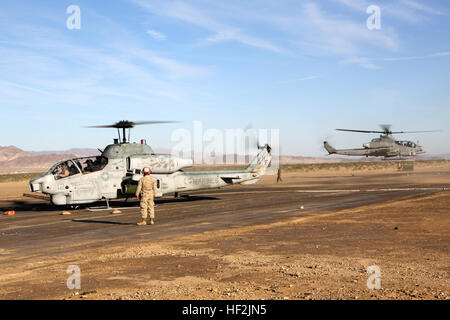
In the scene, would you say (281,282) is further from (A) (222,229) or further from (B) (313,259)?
(A) (222,229)

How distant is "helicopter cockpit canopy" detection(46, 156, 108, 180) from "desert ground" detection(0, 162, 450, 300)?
2.41m

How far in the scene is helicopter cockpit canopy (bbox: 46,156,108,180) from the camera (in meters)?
18.8

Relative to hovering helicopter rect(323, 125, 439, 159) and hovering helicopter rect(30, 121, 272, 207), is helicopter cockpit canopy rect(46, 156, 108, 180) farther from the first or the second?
hovering helicopter rect(323, 125, 439, 159)

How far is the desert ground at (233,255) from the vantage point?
6609 millimetres

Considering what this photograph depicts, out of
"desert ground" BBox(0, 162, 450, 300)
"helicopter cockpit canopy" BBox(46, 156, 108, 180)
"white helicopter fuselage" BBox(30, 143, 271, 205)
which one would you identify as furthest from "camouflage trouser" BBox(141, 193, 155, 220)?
"helicopter cockpit canopy" BBox(46, 156, 108, 180)

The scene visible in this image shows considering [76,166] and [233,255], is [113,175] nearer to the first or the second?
[76,166]

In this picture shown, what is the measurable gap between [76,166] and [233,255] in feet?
40.6

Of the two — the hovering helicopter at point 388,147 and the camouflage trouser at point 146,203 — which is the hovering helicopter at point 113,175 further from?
the hovering helicopter at point 388,147

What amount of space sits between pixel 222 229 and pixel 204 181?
9.57 meters

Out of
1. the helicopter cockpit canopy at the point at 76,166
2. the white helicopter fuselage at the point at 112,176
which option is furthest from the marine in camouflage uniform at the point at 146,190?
the helicopter cockpit canopy at the point at 76,166

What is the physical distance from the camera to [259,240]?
11172 mm

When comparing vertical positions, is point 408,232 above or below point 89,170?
→ below

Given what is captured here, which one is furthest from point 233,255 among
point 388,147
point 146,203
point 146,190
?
point 388,147
